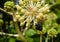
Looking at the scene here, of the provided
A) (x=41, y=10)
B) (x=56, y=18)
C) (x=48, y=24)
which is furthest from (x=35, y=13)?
(x=56, y=18)

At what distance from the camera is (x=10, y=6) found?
66cm

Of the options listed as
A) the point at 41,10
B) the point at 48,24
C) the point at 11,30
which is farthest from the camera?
the point at 11,30

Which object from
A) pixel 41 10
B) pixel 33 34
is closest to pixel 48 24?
pixel 33 34

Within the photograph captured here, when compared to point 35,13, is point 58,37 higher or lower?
lower

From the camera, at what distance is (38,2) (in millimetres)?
683

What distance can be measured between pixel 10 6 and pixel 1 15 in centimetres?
29

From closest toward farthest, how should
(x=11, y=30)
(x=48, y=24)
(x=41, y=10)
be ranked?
1. (x=41, y=10)
2. (x=48, y=24)
3. (x=11, y=30)

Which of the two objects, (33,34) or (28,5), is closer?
(28,5)

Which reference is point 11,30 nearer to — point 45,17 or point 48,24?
point 48,24

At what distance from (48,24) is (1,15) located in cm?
25

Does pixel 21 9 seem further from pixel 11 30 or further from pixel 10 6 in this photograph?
pixel 11 30

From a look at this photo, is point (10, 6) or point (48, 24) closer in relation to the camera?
point (10, 6)

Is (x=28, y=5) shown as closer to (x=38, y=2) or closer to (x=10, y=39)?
(x=38, y=2)

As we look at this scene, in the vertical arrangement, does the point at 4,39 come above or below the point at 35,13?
below
